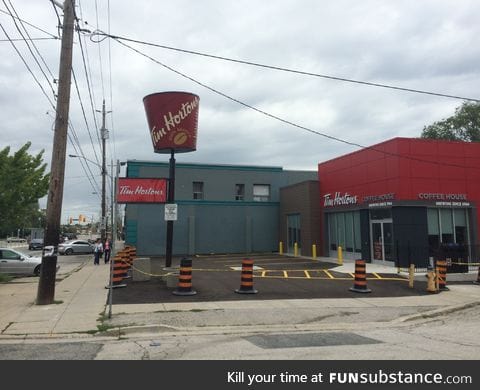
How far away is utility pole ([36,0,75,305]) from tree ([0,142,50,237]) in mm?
7887

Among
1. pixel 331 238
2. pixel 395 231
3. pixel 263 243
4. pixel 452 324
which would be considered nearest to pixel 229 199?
pixel 263 243

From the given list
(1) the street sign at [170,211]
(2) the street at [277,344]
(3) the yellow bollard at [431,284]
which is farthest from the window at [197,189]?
(2) the street at [277,344]

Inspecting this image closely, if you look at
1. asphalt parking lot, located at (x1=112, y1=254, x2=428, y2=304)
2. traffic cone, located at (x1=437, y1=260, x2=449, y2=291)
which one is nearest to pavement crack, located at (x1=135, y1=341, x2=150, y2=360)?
asphalt parking lot, located at (x1=112, y1=254, x2=428, y2=304)

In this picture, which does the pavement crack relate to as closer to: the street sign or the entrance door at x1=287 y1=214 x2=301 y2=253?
the street sign

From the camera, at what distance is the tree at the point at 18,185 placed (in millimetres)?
19609

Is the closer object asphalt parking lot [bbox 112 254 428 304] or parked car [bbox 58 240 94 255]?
asphalt parking lot [bbox 112 254 428 304]

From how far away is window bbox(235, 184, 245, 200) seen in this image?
126 ft

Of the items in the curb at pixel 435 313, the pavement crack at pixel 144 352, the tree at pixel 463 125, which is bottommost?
the pavement crack at pixel 144 352

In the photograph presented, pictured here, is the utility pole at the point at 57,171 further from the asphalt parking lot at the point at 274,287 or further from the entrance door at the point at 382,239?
the entrance door at the point at 382,239

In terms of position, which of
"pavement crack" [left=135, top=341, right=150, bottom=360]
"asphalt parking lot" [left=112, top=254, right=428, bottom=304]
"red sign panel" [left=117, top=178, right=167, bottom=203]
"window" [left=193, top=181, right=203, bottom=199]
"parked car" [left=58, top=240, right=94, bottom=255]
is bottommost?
"pavement crack" [left=135, top=341, right=150, bottom=360]

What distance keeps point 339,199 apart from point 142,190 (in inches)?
553

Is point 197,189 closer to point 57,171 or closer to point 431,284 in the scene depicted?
point 57,171

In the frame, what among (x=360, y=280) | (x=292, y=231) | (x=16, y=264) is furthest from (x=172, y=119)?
(x=292, y=231)

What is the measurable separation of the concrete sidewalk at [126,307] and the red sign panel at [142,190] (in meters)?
3.44
